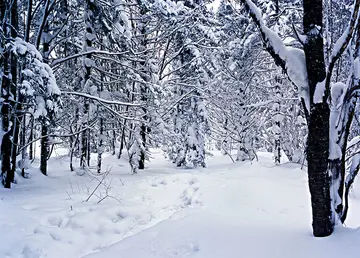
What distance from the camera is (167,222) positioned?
4484 millimetres

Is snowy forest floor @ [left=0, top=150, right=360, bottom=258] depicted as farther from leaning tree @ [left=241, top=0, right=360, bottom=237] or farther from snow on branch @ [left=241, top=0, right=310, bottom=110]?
snow on branch @ [left=241, top=0, right=310, bottom=110]

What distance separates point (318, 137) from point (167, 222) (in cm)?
262

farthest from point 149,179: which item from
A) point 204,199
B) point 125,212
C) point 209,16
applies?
point 209,16

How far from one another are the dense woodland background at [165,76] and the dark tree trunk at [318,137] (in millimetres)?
16

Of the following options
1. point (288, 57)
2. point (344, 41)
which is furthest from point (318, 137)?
point (344, 41)

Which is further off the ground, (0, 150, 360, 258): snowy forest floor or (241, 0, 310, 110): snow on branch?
(241, 0, 310, 110): snow on branch

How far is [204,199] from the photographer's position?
600cm

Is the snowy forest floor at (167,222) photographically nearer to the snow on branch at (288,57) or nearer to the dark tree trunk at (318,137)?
the dark tree trunk at (318,137)

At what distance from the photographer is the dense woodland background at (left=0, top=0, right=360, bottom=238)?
11.3ft

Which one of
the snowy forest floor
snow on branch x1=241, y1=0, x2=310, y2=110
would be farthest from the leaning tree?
the snowy forest floor

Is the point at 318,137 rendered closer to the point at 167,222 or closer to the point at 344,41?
the point at 344,41

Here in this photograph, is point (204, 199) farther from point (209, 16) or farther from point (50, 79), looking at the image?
point (209, 16)

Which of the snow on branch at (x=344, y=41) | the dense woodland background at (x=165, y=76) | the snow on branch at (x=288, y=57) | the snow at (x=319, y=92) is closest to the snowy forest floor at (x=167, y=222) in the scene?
the dense woodland background at (x=165, y=76)

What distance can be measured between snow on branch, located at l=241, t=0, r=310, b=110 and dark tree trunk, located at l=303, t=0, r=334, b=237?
0.08 m
